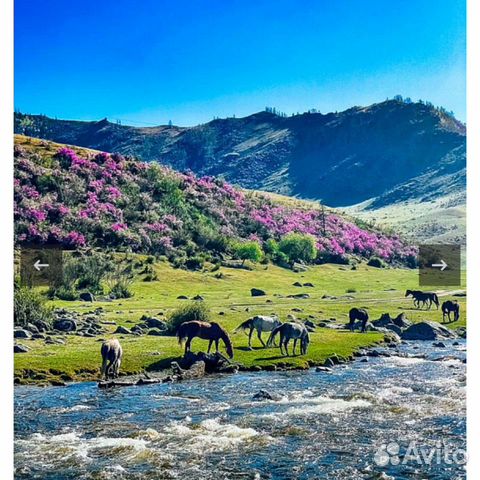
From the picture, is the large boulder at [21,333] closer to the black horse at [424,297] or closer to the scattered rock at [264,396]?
the scattered rock at [264,396]

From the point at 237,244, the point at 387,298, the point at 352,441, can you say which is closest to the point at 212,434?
the point at 352,441

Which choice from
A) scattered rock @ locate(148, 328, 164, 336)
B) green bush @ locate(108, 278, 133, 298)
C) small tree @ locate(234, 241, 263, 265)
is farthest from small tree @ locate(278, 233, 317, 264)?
scattered rock @ locate(148, 328, 164, 336)

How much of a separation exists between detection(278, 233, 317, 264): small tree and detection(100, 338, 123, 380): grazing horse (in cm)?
4334

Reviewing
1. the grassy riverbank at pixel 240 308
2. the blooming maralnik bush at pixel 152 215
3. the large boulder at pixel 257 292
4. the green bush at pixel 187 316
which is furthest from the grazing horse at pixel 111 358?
the blooming maralnik bush at pixel 152 215

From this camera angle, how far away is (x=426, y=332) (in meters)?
37.9

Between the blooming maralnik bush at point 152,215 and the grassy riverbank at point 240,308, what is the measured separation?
7854mm

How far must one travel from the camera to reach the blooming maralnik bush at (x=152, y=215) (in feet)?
201

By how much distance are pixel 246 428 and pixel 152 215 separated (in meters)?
53.5

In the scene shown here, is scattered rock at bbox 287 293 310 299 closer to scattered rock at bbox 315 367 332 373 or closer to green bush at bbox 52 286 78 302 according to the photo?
green bush at bbox 52 286 78 302

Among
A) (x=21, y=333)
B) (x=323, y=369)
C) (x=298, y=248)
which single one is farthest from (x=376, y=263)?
(x=21, y=333)

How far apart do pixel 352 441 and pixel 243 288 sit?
1364 inches

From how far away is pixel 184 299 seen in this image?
44312 mm
